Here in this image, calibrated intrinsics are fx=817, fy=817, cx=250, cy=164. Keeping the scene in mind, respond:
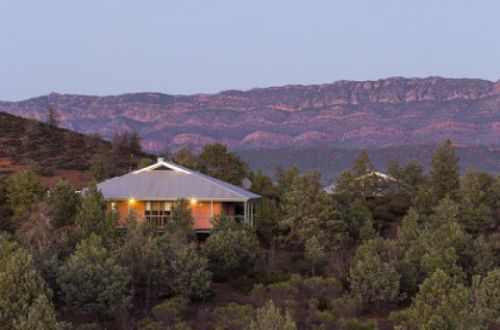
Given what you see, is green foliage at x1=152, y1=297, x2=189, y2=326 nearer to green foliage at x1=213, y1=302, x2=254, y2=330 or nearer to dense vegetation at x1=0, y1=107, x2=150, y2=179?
green foliage at x1=213, y1=302, x2=254, y2=330

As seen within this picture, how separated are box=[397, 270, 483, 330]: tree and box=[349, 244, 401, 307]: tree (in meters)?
2.57

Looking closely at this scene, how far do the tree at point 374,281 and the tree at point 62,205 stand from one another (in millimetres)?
13629

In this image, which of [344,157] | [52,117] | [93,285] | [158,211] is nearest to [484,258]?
[158,211]

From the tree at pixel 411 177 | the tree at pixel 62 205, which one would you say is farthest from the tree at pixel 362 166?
the tree at pixel 62 205

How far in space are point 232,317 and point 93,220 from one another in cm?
1009

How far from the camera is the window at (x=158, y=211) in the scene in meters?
41.4

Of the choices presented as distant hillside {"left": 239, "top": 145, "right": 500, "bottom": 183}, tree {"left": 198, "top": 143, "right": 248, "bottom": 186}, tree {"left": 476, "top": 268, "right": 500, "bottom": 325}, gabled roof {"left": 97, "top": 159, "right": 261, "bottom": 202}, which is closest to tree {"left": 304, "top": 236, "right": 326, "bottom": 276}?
gabled roof {"left": 97, "top": 159, "right": 261, "bottom": 202}

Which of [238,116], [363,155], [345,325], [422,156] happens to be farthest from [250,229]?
[238,116]

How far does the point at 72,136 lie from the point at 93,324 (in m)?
59.8

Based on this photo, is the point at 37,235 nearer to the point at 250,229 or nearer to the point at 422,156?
the point at 250,229

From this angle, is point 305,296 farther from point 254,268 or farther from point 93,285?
point 93,285

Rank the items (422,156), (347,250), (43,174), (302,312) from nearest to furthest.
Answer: (302,312), (347,250), (43,174), (422,156)

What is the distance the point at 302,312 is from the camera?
95.5ft

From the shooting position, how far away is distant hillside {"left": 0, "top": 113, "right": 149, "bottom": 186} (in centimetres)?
6772
